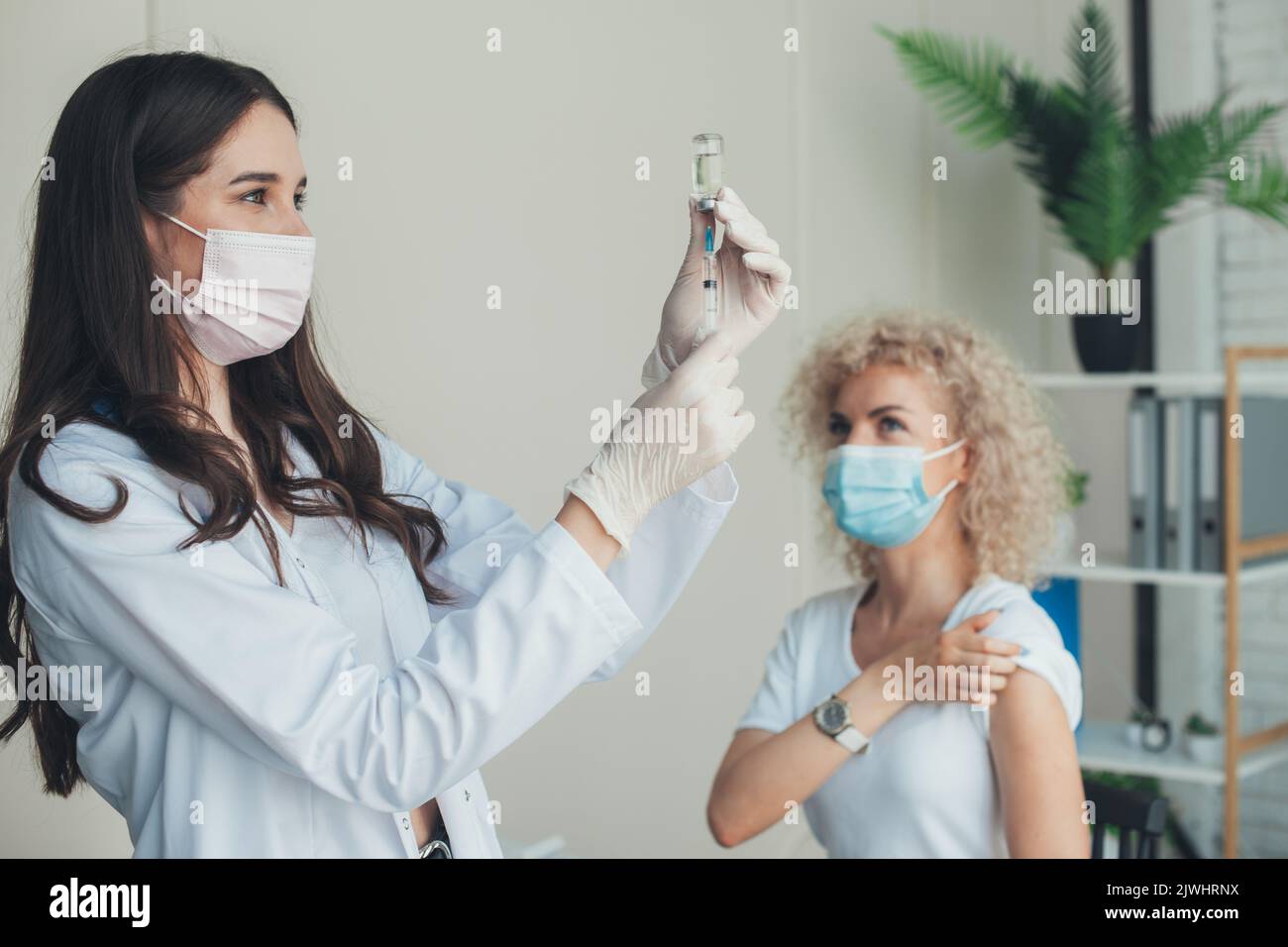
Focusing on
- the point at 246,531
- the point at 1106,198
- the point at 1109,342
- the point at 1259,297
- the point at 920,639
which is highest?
the point at 1106,198

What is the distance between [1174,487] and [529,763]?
1722mm

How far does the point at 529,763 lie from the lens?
232 cm

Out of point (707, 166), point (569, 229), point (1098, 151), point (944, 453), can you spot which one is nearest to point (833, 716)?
point (944, 453)

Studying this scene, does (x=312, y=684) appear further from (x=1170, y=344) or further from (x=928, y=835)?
(x=1170, y=344)

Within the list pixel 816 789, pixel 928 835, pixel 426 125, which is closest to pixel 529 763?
pixel 816 789

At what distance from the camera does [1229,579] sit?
2.80 meters

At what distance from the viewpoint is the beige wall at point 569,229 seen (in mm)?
1826

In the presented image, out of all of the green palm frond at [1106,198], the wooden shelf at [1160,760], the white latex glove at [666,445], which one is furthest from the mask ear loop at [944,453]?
the green palm frond at [1106,198]

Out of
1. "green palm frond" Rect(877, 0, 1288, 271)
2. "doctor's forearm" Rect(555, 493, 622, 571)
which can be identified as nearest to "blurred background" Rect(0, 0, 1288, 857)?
"green palm frond" Rect(877, 0, 1288, 271)

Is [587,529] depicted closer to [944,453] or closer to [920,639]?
[920,639]

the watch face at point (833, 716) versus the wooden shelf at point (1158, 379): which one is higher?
the wooden shelf at point (1158, 379)

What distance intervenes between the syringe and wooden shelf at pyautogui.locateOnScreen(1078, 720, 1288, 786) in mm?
2171

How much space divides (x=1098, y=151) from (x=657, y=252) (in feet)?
4.35

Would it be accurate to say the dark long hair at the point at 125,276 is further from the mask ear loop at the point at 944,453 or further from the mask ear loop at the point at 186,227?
the mask ear loop at the point at 944,453
